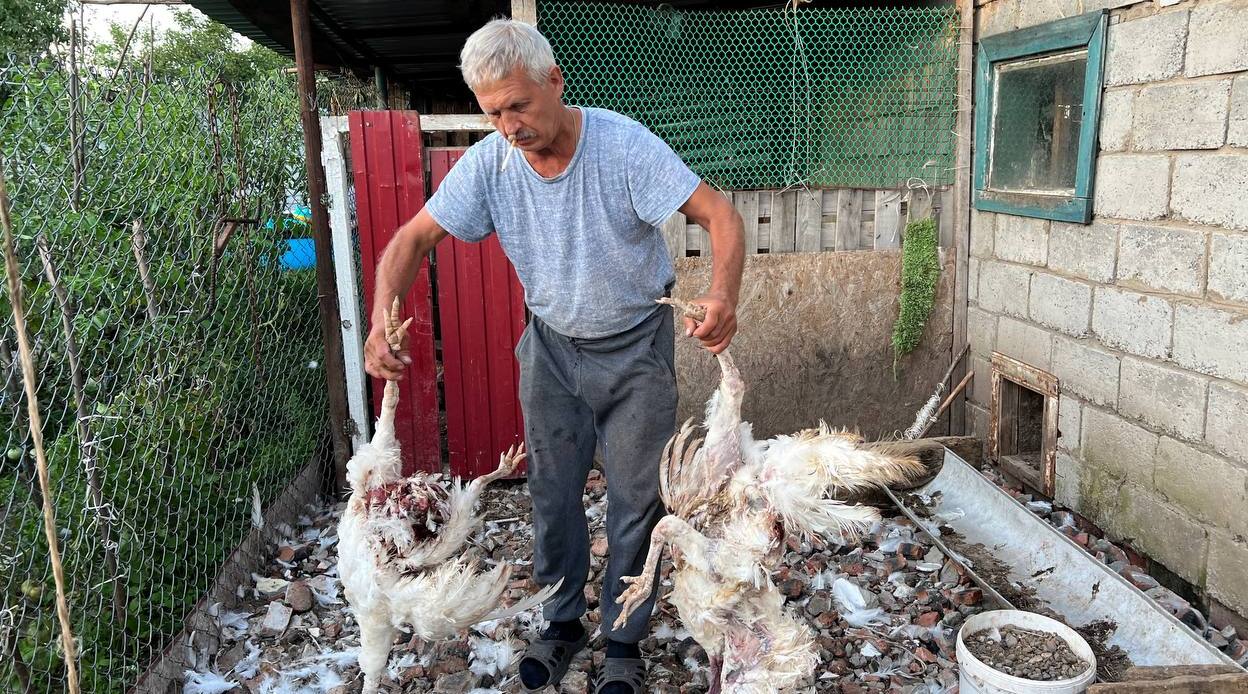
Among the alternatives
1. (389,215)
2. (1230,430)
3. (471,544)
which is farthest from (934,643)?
(389,215)

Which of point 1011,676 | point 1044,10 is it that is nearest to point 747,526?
point 1011,676

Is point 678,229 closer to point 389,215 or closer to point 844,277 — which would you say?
point 844,277

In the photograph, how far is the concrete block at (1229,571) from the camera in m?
3.49

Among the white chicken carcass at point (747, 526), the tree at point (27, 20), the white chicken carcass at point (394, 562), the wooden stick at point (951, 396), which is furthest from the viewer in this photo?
the tree at point (27, 20)

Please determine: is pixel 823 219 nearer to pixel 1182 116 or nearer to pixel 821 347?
pixel 821 347

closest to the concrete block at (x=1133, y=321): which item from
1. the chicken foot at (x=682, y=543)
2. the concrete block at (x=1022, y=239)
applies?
the concrete block at (x=1022, y=239)

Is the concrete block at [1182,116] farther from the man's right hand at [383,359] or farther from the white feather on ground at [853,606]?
the man's right hand at [383,359]

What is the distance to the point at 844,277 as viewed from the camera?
5406mm

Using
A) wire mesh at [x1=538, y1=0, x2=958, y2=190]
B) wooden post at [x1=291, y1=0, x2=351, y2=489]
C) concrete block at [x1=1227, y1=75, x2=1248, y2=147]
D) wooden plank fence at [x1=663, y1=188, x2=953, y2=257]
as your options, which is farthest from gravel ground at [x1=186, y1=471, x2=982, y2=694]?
wire mesh at [x1=538, y1=0, x2=958, y2=190]

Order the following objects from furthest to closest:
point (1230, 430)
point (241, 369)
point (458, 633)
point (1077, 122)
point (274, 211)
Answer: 1. point (274, 211)
2. point (241, 369)
3. point (1077, 122)
4. point (1230, 430)
5. point (458, 633)

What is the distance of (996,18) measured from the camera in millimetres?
4992

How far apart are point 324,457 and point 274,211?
1610 millimetres

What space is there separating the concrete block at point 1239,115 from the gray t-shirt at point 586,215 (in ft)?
7.86

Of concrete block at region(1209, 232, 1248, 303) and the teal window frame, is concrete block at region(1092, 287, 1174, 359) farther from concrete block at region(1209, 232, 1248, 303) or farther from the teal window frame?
the teal window frame
